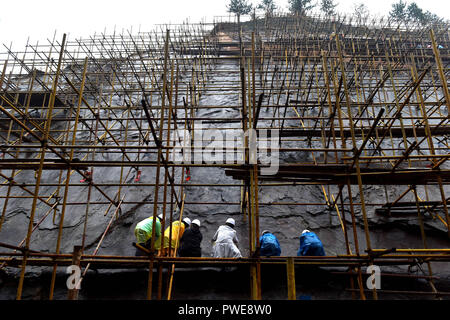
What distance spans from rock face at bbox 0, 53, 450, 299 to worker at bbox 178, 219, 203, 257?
47cm

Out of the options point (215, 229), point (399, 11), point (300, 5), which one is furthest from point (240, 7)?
point (215, 229)

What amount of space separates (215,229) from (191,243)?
139 centimetres

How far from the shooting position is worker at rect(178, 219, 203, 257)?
5.04 m

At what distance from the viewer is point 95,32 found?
15.2 metres

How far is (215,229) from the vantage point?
6.44m

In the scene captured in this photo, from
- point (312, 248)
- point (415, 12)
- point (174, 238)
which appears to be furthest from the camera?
point (415, 12)

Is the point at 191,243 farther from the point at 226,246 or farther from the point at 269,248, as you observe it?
the point at 269,248

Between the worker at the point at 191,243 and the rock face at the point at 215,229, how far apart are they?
47 centimetres

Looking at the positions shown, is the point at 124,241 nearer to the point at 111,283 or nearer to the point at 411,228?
the point at 111,283

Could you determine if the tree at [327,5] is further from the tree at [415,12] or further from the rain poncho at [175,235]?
the rain poncho at [175,235]
